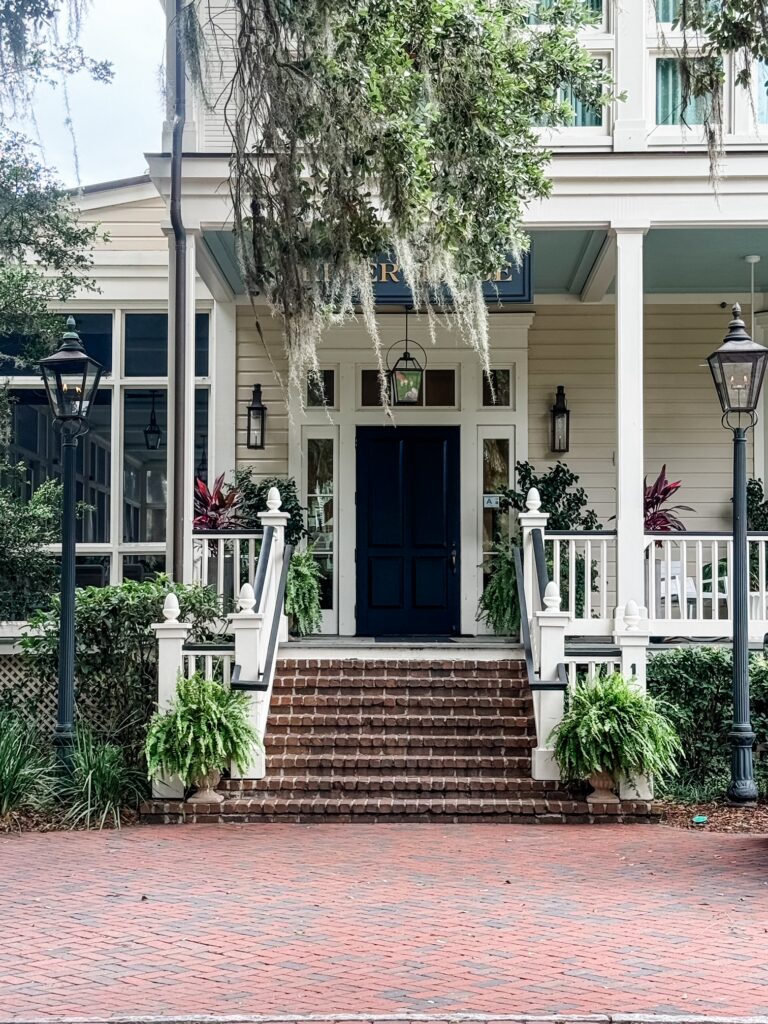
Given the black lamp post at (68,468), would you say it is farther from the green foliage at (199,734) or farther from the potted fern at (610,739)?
the potted fern at (610,739)

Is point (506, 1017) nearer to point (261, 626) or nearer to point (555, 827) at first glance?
point (555, 827)

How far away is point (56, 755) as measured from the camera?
28.6 ft

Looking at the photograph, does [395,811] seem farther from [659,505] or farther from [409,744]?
[659,505]

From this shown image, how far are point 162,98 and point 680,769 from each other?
605 centimetres

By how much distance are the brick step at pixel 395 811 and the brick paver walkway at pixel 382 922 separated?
0.78 ft

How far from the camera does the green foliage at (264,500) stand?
1205cm

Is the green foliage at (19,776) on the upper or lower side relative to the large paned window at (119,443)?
lower

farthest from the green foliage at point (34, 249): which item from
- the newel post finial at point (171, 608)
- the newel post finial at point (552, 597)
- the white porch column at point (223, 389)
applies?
the newel post finial at point (552, 597)

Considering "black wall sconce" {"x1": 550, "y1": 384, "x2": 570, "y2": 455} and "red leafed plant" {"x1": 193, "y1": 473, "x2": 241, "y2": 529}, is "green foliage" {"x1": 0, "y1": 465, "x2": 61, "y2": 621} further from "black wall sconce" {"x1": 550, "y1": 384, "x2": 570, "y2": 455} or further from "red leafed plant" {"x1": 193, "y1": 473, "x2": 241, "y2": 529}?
"black wall sconce" {"x1": 550, "y1": 384, "x2": 570, "y2": 455}

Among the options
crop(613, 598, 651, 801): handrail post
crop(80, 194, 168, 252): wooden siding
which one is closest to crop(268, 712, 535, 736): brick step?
crop(613, 598, 651, 801): handrail post

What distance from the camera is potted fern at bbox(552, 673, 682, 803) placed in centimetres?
823

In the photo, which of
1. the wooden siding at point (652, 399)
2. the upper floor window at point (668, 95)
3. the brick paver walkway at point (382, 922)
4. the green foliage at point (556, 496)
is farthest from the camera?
the wooden siding at point (652, 399)

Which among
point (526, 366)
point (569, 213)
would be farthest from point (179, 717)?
point (526, 366)

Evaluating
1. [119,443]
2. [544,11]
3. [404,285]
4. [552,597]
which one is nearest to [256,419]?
[119,443]
